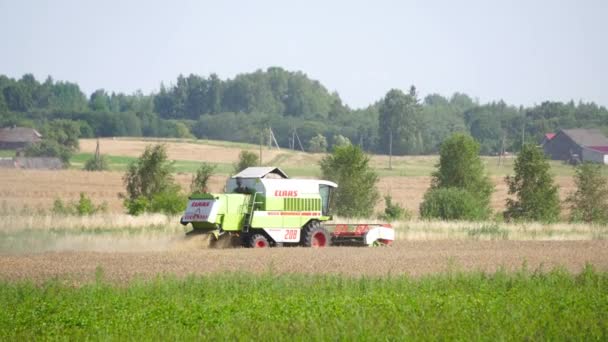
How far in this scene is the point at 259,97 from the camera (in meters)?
185

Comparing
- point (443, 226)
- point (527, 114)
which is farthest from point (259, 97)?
point (443, 226)

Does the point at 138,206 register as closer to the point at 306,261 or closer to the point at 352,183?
the point at 352,183

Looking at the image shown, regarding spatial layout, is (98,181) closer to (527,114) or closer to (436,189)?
(436,189)

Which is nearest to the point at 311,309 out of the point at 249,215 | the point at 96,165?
the point at 249,215

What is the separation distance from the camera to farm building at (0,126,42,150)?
10369cm

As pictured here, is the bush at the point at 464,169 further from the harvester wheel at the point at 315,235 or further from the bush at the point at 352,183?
the harvester wheel at the point at 315,235

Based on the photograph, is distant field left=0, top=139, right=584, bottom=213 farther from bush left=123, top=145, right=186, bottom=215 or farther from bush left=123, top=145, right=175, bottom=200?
bush left=123, top=145, right=175, bottom=200

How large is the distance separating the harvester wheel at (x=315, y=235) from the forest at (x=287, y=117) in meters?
74.6

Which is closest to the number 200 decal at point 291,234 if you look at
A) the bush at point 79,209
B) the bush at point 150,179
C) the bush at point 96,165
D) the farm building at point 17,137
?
the bush at point 150,179

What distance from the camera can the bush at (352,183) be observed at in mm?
52469

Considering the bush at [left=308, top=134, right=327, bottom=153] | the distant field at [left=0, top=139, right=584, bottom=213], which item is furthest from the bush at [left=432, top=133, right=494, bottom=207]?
the bush at [left=308, top=134, right=327, bottom=153]

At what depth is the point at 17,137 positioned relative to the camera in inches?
4129

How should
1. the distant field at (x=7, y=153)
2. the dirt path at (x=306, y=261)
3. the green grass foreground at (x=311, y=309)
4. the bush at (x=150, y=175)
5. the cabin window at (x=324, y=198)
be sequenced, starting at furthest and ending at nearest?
the distant field at (x=7, y=153) < the bush at (x=150, y=175) < the cabin window at (x=324, y=198) < the dirt path at (x=306, y=261) < the green grass foreground at (x=311, y=309)

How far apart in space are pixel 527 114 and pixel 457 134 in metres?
99.1
